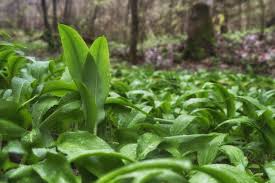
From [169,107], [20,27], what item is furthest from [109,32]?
[169,107]

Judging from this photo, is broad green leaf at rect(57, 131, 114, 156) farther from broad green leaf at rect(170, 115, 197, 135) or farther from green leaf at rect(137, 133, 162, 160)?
broad green leaf at rect(170, 115, 197, 135)

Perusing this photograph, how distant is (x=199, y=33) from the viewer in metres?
10.7

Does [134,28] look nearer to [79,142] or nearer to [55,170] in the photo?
[79,142]

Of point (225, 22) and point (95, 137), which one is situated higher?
point (95, 137)

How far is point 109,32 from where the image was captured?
22.9 meters

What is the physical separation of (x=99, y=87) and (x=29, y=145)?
0.31m

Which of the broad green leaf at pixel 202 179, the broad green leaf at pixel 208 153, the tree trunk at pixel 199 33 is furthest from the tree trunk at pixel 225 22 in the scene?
the broad green leaf at pixel 202 179

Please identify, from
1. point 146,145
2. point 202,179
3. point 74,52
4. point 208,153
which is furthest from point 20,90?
point 202,179

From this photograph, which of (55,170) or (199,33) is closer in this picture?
(55,170)

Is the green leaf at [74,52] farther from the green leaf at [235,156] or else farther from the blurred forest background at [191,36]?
the blurred forest background at [191,36]

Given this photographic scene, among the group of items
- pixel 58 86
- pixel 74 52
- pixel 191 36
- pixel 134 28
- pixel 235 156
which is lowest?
pixel 191 36

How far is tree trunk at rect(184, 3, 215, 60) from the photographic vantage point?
1066 centimetres

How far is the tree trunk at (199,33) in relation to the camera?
35.0 ft

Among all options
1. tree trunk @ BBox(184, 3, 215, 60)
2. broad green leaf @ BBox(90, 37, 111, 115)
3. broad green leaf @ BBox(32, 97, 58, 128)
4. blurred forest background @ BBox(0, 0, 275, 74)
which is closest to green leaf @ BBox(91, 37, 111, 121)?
broad green leaf @ BBox(90, 37, 111, 115)
